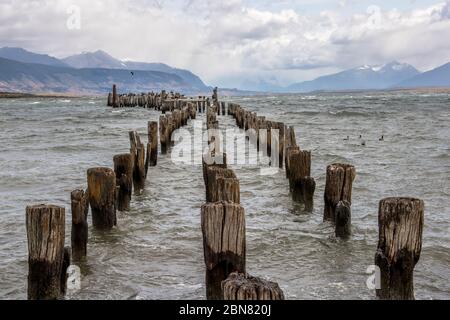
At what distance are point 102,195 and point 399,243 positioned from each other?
508 centimetres

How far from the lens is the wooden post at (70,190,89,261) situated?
8.16 meters

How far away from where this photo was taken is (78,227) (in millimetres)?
8148

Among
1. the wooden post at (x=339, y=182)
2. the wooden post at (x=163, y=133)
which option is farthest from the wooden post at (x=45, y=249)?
the wooden post at (x=163, y=133)

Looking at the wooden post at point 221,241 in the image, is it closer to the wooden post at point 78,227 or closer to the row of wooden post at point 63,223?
the row of wooden post at point 63,223

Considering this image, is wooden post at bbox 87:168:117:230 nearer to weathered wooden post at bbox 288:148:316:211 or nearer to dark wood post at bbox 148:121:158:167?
weathered wooden post at bbox 288:148:316:211

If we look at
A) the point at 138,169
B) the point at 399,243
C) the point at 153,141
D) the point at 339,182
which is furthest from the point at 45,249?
the point at 153,141

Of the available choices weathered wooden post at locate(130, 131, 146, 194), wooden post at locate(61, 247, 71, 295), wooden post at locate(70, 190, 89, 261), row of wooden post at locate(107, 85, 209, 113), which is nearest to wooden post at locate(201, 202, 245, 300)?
wooden post at locate(61, 247, 71, 295)

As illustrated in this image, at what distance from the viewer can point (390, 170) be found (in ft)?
56.5

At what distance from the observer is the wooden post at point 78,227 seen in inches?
321

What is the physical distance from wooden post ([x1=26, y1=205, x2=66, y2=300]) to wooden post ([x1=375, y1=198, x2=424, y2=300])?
11.6 feet

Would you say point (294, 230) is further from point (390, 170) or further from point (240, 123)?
point (240, 123)

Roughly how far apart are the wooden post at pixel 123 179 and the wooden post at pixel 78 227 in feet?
9.64

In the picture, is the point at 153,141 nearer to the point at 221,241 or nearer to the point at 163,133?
the point at 163,133
